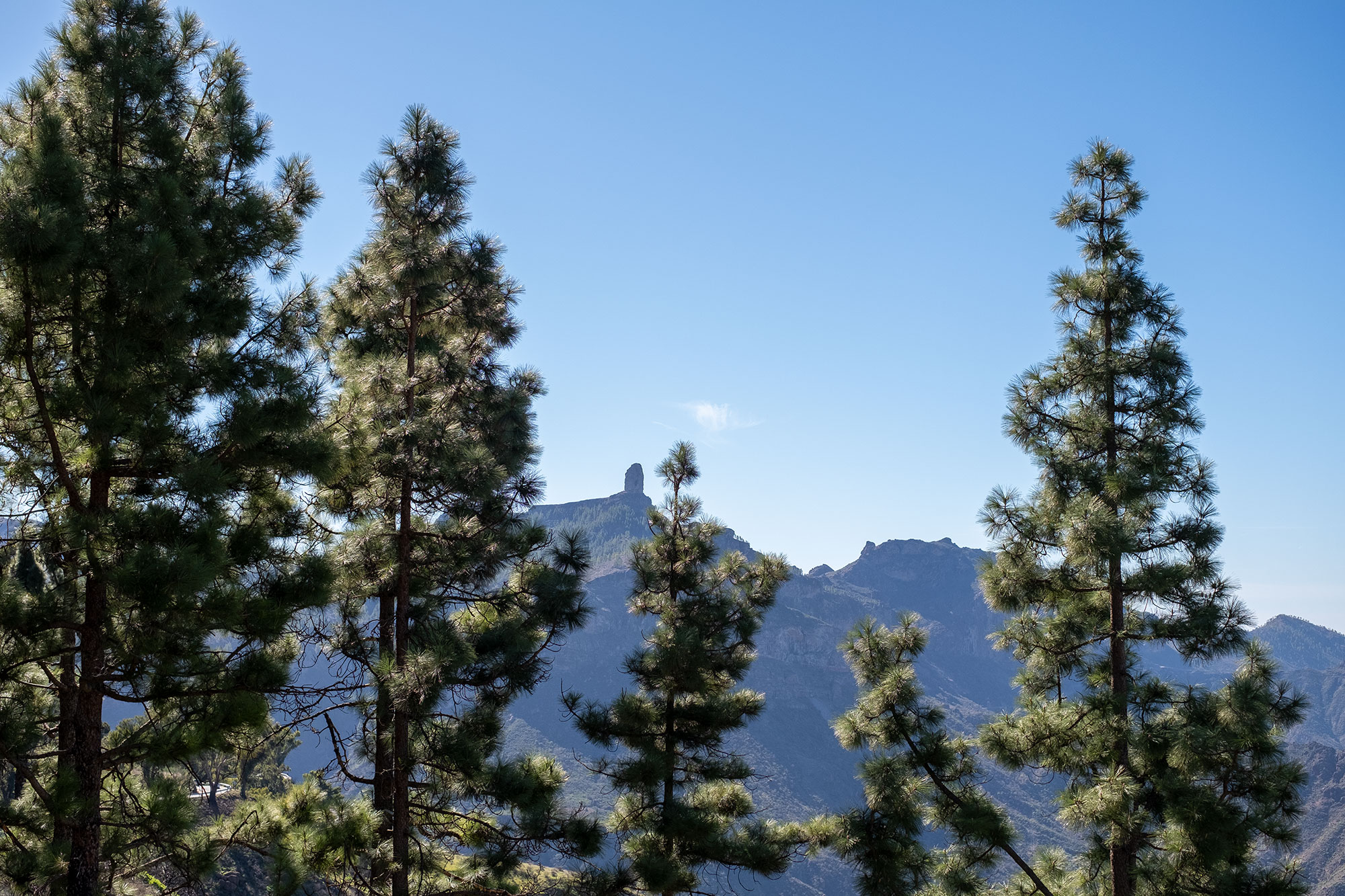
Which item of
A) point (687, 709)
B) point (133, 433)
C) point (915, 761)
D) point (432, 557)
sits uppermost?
point (133, 433)

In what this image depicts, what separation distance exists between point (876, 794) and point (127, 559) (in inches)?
345

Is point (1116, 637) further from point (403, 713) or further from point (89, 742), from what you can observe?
point (89, 742)

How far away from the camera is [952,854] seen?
11.0 m

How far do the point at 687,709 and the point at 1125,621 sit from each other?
21.1ft

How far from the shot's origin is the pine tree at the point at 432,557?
9133 millimetres

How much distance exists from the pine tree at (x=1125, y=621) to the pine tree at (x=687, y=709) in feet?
13.9

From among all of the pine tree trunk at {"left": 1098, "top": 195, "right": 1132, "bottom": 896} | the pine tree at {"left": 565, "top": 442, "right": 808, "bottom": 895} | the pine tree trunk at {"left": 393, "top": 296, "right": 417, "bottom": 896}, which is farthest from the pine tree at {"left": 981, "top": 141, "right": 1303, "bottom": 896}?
the pine tree trunk at {"left": 393, "top": 296, "right": 417, "bottom": 896}

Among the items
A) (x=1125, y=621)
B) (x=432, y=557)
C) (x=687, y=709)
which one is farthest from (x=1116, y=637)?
(x=432, y=557)

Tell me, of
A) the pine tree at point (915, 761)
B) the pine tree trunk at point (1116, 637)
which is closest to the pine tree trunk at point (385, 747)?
the pine tree at point (915, 761)

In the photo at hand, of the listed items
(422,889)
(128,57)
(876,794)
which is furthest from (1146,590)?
(128,57)

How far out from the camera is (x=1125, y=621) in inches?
417

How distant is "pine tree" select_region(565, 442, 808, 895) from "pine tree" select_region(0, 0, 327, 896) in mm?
6651

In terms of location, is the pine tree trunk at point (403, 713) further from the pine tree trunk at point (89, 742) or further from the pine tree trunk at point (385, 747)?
the pine tree trunk at point (89, 742)

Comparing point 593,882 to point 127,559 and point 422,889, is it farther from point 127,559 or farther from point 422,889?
point 127,559
